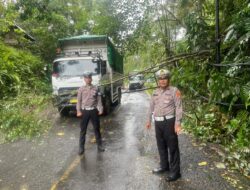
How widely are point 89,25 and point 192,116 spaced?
87.2ft

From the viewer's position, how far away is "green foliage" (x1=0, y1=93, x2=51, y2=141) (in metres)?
10.7

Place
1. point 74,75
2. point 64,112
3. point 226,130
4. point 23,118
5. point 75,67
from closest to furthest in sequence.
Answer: point 226,130 → point 23,118 → point 74,75 → point 75,67 → point 64,112

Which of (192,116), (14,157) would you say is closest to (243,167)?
(192,116)

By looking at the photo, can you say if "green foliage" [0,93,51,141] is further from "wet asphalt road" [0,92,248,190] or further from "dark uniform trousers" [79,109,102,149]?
"dark uniform trousers" [79,109,102,149]

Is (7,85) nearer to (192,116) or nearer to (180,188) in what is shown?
(192,116)

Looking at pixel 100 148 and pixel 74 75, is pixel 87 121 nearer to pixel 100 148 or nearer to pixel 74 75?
pixel 100 148

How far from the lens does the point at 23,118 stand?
11.2 metres

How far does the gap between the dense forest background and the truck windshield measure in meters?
1.17

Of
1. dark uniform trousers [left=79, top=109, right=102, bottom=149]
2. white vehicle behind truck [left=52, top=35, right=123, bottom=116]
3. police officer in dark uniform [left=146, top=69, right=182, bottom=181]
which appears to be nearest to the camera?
police officer in dark uniform [left=146, top=69, right=182, bottom=181]

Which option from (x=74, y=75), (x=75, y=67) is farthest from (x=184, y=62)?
(x=75, y=67)

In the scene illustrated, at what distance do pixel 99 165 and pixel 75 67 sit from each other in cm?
721

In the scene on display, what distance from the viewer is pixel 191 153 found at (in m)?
7.95

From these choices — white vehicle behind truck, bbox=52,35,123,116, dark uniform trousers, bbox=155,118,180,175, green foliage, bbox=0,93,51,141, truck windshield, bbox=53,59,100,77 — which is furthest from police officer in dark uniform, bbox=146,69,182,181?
truck windshield, bbox=53,59,100,77

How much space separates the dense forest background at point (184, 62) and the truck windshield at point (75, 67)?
117 centimetres
